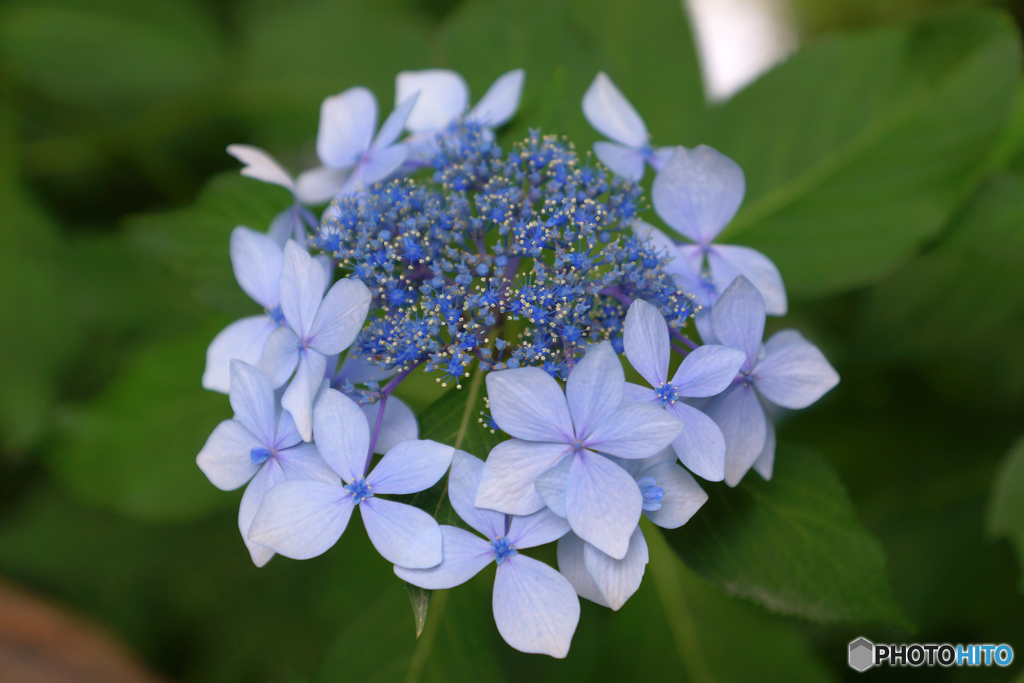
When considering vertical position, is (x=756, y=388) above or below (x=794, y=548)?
above

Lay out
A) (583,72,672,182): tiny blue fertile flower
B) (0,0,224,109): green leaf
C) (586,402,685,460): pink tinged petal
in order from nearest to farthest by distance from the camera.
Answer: (586,402,685,460): pink tinged petal
(583,72,672,182): tiny blue fertile flower
(0,0,224,109): green leaf

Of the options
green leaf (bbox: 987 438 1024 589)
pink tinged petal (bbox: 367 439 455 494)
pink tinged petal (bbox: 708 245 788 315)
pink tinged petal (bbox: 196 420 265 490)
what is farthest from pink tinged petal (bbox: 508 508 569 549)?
green leaf (bbox: 987 438 1024 589)

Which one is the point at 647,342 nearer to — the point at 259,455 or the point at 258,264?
the point at 259,455

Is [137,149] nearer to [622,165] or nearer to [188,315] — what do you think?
[188,315]

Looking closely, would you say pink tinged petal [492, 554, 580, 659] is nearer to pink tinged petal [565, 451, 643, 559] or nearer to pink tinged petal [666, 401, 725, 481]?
pink tinged petal [565, 451, 643, 559]

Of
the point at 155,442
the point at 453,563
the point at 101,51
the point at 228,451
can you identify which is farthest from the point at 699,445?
the point at 101,51
